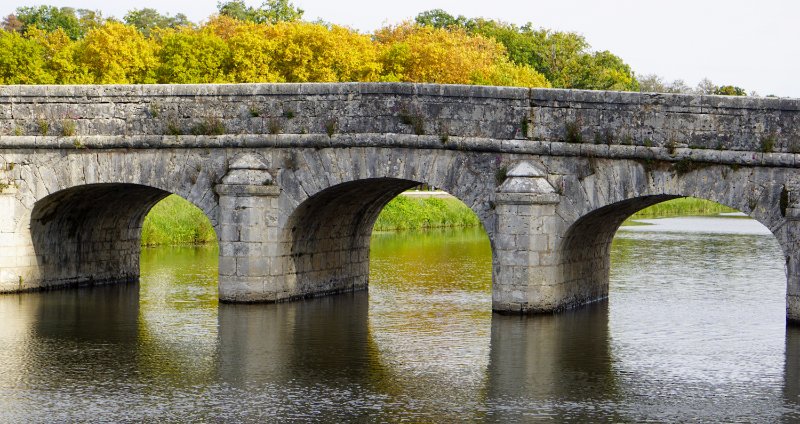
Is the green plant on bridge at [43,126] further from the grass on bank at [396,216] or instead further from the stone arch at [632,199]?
the grass on bank at [396,216]

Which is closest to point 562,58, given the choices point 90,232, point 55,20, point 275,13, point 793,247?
point 275,13

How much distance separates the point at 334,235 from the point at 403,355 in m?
6.72

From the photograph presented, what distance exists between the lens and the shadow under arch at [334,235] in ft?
79.9

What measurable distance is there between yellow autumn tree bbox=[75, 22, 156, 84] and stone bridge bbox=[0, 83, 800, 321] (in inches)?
1064

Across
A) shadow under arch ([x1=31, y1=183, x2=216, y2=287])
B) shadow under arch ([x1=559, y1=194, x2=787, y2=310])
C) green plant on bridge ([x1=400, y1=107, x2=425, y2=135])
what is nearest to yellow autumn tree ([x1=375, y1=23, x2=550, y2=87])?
shadow under arch ([x1=31, y1=183, x2=216, y2=287])

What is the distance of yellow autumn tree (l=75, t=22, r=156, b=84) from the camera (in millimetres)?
53188

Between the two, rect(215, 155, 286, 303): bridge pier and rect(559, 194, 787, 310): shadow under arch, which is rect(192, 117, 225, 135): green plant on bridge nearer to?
rect(215, 155, 286, 303): bridge pier

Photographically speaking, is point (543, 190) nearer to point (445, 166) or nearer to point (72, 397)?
point (445, 166)

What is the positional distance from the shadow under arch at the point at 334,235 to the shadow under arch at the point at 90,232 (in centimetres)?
330

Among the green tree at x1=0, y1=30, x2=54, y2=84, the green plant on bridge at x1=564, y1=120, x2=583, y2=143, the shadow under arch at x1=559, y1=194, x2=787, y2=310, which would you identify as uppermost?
the green tree at x1=0, y1=30, x2=54, y2=84

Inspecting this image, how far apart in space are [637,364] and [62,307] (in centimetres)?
1039

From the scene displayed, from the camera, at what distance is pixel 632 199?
22.0m

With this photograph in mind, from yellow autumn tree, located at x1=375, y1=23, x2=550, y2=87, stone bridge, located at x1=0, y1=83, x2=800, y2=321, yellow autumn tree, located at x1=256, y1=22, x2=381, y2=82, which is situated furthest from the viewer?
yellow autumn tree, located at x1=375, y1=23, x2=550, y2=87

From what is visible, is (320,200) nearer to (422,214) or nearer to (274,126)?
A: (274,126)
